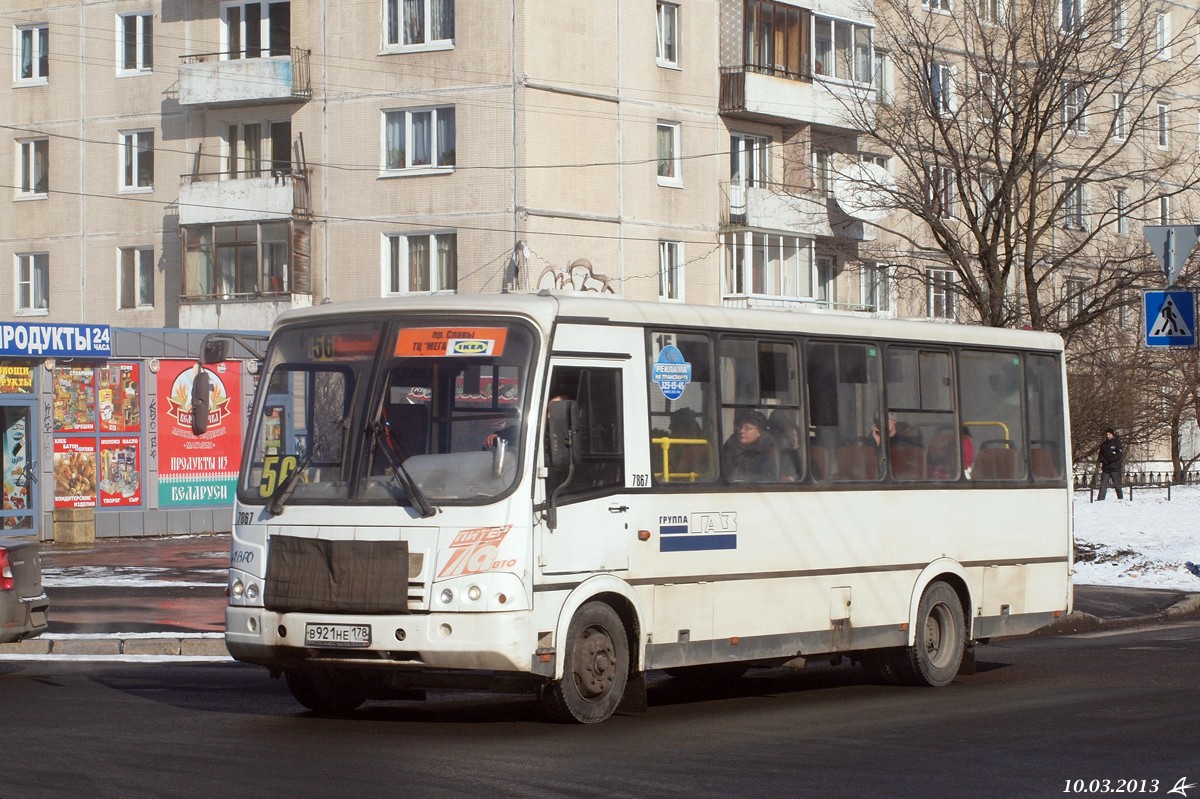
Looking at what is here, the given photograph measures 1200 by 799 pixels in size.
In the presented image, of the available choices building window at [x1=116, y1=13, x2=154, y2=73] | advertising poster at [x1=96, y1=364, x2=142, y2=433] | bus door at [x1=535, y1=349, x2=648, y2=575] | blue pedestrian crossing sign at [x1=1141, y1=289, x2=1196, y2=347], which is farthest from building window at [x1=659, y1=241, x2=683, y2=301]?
bus door at [x1=535, y1=349, x2=648, y2=575]

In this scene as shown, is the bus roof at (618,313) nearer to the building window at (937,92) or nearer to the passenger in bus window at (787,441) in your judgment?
the passenger in bus window at (787,441)

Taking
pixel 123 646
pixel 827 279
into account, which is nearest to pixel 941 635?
pixel 123 646

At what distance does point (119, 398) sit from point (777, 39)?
20679 millimetres

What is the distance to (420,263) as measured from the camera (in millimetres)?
42844

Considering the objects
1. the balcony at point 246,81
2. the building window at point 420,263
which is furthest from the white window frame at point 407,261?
the balcony at point 246,81

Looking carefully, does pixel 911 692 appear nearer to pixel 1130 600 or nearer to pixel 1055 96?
pixel 1130 600

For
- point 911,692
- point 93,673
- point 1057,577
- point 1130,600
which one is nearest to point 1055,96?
point 1130,600

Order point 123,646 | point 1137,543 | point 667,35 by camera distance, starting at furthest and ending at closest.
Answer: point 667,35
point 1137,543
point 123,646

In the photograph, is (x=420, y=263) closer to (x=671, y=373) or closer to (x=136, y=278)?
(x=136, y=278)

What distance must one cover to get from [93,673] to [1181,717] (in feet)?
26.8

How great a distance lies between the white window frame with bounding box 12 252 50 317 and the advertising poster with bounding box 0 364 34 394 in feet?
52.8

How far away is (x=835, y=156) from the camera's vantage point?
49.5m

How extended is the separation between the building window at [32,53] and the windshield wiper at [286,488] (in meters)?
39.3

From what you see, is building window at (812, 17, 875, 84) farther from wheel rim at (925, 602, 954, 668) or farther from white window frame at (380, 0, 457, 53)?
wheel rim at (925, 602, 954, 668)
